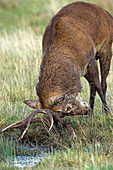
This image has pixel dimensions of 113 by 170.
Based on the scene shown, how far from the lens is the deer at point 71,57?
4.58m

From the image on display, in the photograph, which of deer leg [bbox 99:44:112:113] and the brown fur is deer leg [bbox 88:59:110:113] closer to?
the brown fur

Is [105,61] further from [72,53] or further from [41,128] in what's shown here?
[41,128]

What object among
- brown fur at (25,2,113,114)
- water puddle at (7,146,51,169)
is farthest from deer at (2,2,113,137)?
water puddle at (7,146,51,169)

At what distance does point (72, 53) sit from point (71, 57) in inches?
3.5

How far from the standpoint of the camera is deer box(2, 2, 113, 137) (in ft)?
15.0

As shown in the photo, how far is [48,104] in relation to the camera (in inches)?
179

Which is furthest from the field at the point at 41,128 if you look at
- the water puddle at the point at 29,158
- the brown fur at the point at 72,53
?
the brown fur at the point at 72,53

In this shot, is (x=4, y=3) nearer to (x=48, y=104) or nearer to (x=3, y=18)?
(x=3, y=18)

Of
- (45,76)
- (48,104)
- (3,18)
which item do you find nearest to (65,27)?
(45,76)

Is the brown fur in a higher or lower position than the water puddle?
higher

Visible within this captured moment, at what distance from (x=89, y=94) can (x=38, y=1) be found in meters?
13.6

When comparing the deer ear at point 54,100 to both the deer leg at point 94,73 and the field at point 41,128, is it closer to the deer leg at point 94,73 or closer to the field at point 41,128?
the field at point 41,128

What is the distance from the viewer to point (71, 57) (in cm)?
493

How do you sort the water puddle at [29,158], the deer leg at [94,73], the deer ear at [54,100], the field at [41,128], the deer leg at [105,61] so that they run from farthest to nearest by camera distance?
the deer leg at [105,61] < the deer leg at [94,73] < the deer ear at [54,100] < the water puddle at [29,158] < the field at [41,128]
